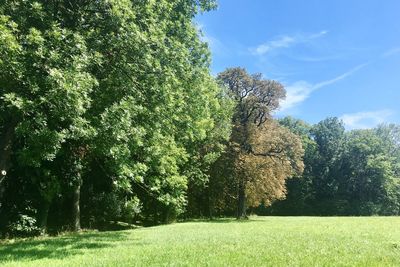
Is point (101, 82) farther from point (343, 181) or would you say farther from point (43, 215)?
point (343, 181)

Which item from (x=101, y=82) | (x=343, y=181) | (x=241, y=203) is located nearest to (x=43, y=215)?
(x=101, y=82)

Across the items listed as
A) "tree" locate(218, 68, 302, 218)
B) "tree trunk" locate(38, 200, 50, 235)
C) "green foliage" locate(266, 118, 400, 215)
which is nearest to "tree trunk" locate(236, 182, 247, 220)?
"tree" locate(218, 68, 302, 218)

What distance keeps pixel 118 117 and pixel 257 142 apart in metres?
26.1

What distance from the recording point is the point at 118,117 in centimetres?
1416

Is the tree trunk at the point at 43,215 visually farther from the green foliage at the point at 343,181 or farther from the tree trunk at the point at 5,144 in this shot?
the green foliage at the point at 343,181

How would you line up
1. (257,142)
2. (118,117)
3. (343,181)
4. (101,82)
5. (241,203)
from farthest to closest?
(343,181)
(241,203)
(257,142)
(101,82)
(118,117)

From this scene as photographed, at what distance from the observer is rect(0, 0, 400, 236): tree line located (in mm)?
12742

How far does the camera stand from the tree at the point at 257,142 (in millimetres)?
38031

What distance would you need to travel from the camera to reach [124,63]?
607 inches

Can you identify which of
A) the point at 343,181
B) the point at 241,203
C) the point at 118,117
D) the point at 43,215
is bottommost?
the point at 43,215

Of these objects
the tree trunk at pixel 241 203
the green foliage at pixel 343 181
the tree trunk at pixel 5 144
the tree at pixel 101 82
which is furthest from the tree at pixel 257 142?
the green foliage at pixel 343 181

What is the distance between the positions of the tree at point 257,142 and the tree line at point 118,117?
107 millimetres

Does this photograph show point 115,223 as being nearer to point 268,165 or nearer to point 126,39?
point 268,165

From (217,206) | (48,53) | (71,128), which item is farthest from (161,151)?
(217,206)
